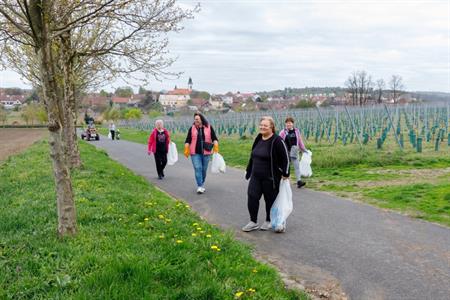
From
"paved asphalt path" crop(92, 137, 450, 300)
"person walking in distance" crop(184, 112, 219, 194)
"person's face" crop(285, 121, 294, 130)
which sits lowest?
"paved asphalt path" crop(92, 137, 450, 300)

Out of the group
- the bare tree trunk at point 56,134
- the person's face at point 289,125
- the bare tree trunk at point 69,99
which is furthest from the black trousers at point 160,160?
the bare tree trunk at point 56,134

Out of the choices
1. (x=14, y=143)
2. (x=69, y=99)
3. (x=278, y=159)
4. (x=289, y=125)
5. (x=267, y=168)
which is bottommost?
(x=14, y=143)

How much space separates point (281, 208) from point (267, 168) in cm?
62

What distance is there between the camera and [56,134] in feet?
17.3

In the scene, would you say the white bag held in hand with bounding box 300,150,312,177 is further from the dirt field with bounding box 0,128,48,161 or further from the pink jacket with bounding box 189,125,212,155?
the dirt field with bounding box 0,128,48,161

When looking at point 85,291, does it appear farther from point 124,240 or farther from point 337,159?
point 337,159

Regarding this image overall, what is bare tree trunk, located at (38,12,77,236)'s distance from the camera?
5.12 meters

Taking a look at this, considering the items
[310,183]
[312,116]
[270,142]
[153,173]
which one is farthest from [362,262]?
[312,116]

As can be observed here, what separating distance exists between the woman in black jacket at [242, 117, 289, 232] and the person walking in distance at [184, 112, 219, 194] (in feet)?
10.7

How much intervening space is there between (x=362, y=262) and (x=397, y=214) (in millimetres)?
2680

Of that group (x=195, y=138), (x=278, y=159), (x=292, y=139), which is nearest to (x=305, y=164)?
(x=292, y=139)

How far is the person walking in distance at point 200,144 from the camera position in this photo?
32.9 ft

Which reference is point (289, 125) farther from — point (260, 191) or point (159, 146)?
point (159, 146)

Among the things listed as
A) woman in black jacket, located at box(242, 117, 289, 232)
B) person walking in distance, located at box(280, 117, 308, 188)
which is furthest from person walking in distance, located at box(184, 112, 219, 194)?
woman in black jacket, located at box(242, 117, 289, 232)
